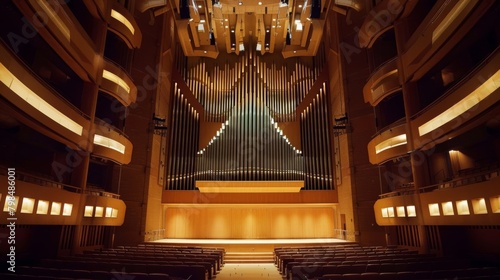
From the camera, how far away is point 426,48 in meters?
9.14

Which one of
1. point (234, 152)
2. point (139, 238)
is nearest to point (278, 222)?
point (234, 152)

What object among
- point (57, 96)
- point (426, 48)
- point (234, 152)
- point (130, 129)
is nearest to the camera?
point (57, 96)

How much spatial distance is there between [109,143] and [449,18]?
11829 millimetres

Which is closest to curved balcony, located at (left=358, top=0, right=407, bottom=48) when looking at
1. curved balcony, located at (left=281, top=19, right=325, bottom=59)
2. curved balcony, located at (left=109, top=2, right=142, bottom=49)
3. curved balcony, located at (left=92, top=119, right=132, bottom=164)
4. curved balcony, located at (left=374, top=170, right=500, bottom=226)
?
curved balcony, located at (left=281, top=19, right=325, bottom=59)

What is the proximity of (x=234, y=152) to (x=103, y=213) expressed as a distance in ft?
22.6

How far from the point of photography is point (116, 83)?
1118cm

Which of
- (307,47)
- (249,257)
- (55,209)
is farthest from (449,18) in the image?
(55,209)

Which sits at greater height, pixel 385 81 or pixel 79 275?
pixel 385 81

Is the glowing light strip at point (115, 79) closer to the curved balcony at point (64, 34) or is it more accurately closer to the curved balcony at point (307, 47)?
the curved balcony at point (64, 34)

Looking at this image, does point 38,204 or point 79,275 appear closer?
point 79,275

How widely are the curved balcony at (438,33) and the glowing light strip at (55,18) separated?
11.0m

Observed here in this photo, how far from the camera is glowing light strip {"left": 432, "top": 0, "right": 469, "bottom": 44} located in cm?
765

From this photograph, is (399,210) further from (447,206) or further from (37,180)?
(37,180)

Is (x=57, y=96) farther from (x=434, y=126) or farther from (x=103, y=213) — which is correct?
(x=434, y=126)
